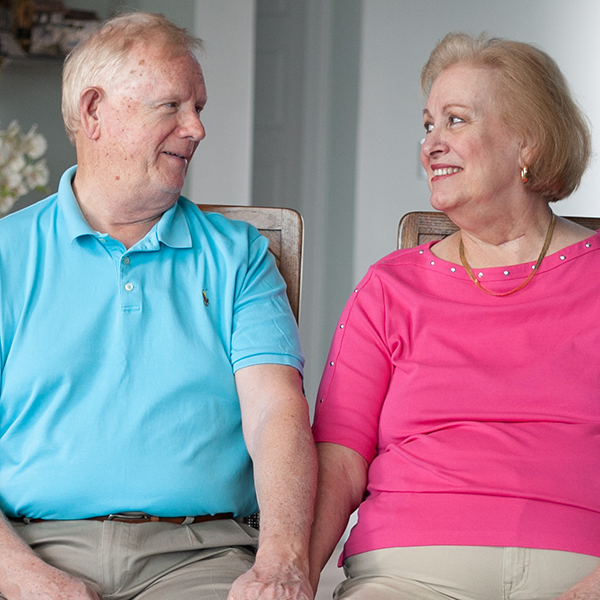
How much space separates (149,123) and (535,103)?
2.30 feet

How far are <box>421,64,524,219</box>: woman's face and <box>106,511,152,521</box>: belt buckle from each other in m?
0.75

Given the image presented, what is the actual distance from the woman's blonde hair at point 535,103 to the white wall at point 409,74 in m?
1.92

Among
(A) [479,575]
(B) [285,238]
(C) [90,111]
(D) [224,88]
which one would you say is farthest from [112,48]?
(D) [224,88]

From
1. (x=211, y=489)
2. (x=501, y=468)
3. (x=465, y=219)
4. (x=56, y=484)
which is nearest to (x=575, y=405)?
(x=501, y=468)

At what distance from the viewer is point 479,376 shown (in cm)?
136

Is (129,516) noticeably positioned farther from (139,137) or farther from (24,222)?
(139,137)

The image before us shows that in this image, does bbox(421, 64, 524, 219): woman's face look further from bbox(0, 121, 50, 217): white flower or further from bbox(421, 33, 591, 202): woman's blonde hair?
bbox(0, 121, 50, 217): white flower

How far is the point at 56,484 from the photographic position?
1.27 metres

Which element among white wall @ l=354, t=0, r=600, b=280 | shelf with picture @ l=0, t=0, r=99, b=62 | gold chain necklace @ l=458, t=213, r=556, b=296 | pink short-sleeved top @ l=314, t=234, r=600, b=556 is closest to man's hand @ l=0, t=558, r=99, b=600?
pink short-sleeved top @ l=314, t=234, r=600, b=556

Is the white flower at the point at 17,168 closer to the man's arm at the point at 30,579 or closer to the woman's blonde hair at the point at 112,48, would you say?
the woman's blonde hair at the point at 112,48

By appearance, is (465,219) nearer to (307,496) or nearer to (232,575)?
(307,496)

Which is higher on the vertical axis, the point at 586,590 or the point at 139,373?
the point at 139,373

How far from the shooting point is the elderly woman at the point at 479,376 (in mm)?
1230

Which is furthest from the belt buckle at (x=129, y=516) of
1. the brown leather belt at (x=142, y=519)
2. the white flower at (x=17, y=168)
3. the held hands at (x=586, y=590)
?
the white flower at (x=17, y=168)
